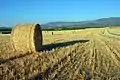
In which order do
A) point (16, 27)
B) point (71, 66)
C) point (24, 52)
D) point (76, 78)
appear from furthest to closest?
point (16, 27), point (24, 52), point (71, 66), point (76, 78)

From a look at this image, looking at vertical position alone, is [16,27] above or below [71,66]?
above

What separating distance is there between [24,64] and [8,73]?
1689 millimetres

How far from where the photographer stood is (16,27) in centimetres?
1583

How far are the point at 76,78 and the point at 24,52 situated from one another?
654 centimetres

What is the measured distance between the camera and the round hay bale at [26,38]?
14.8 metres

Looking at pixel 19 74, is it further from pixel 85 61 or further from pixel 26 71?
pixel 85 61

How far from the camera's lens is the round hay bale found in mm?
14815

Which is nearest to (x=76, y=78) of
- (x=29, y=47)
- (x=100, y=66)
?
(x=100, y=66)

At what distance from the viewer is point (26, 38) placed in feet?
49.2

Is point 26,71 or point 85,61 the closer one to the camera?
point 26,71

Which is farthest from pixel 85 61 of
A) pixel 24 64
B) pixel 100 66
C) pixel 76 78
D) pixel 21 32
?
pixel 21 32

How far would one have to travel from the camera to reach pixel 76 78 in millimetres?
8602

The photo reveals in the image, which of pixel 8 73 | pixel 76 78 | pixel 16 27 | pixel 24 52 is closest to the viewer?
pixel 76 78

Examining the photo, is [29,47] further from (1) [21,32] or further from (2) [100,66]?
(2) [100,66]
